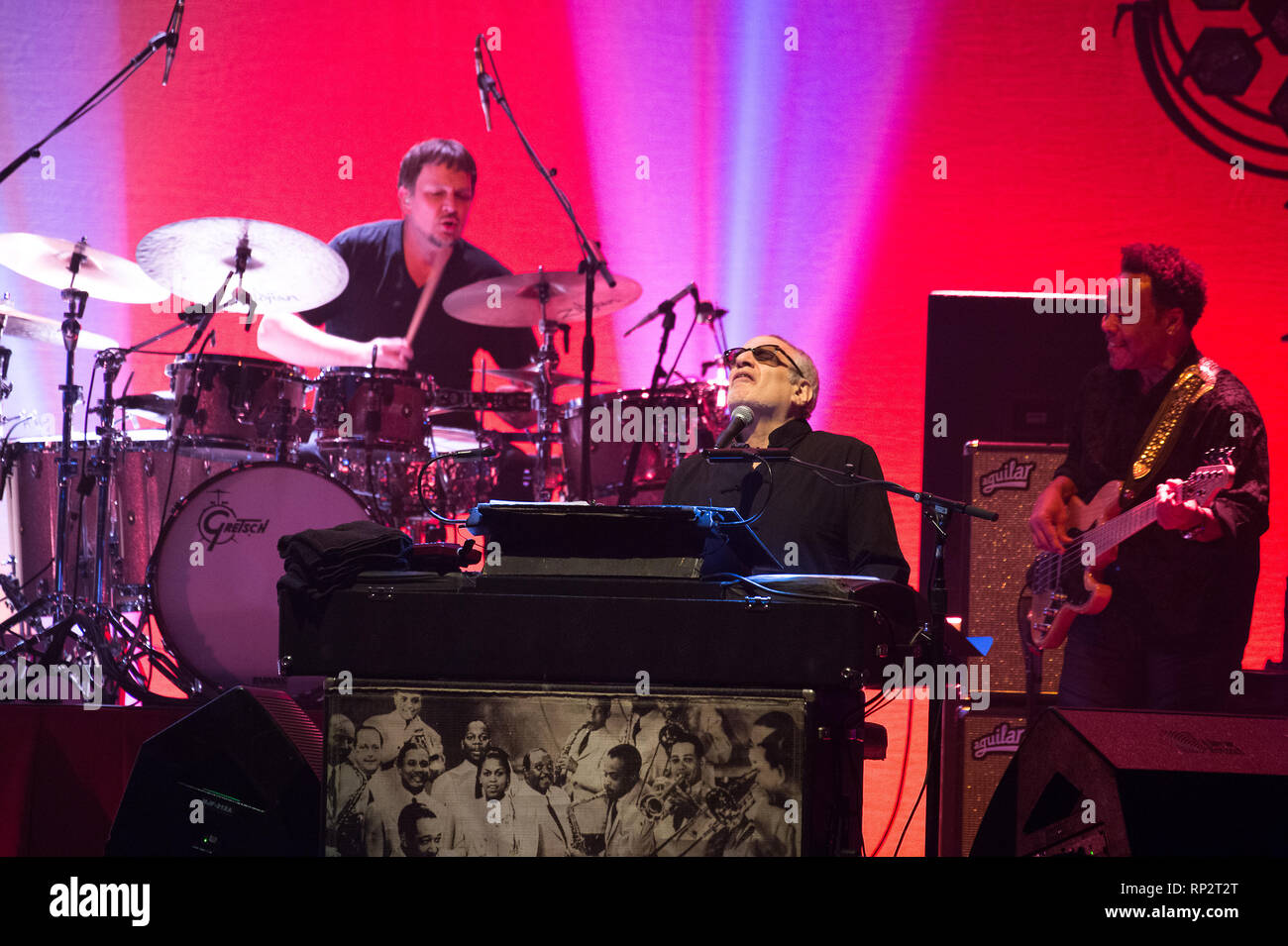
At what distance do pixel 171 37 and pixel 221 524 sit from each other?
2558 millimetres

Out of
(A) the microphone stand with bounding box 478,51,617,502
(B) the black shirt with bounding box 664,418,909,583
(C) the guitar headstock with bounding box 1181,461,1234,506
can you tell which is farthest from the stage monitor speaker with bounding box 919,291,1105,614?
(A) the microphone stand with bounding box 478,51,617,502

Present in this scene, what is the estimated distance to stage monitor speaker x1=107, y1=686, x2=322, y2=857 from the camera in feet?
8.55

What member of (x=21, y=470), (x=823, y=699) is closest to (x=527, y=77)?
(x=21, y=470)

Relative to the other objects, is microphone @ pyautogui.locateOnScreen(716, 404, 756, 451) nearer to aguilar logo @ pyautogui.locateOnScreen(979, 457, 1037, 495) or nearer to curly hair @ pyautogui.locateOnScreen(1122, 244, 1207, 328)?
aguilar logo @ pyautogui.locateOnScreen(979, 457, 1037, 495)

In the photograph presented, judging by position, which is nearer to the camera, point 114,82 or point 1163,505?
point 1163,505

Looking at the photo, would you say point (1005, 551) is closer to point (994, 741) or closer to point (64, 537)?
point (994, 741)

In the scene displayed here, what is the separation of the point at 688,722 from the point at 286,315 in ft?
13.4

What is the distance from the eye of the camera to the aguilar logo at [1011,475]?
4250 millimetres

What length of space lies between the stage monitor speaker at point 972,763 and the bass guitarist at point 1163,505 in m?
0.24

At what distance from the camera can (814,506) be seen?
359cm

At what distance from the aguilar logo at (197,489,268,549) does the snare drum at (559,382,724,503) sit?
1.44 m

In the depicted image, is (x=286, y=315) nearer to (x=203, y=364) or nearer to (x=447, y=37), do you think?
(x=203, y=364)

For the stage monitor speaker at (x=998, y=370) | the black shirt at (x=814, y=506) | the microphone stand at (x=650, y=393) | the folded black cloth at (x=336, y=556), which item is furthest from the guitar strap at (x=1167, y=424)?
the folded black cloth at (x=336, y=556)

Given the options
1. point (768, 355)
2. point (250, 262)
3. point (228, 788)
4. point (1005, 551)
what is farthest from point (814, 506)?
point (250, 262)
